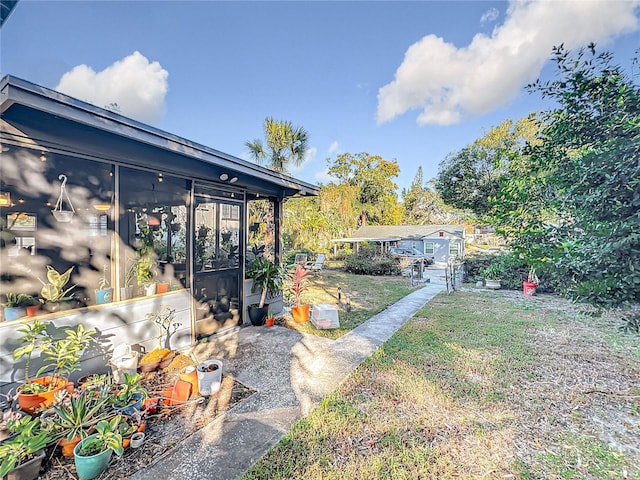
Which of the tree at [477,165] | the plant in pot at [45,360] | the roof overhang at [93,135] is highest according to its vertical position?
the tree at [477,165]

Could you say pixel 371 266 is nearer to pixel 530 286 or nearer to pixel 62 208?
pixel 530 286

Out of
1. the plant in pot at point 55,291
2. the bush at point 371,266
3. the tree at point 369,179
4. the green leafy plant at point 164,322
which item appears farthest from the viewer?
the tree at point 369,179

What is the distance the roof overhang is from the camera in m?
2.29

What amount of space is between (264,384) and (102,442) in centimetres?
154

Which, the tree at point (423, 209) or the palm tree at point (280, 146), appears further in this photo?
the tree at point (423, 209)

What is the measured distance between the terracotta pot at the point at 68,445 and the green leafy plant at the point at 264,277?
335 cm

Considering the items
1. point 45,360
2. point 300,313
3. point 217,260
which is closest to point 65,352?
point 45,360

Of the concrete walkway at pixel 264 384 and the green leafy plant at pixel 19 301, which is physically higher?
the green leafy plant at pixel 19 301

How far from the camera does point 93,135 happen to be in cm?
312

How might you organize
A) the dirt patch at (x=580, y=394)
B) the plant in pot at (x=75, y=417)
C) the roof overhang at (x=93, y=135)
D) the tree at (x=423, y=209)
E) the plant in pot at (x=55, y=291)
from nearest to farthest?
the plant in pot at (x=75, y=417) < the roof overhang at (x=93, y=135) < the dirt patch at (x=580, y=394) < the plant in pot at (x=55, y=291) < the tree at (x=423, y=209)

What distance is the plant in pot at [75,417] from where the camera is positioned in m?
2.11

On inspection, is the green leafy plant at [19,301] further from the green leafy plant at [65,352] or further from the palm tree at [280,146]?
the palm tree at [280,146]

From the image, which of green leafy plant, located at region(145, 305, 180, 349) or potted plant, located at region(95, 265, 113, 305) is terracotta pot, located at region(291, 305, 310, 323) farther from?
potted plant, located at region(95, 265, 113, 305)

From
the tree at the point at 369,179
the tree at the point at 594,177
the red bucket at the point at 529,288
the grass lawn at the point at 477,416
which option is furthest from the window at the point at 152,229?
the tree at the point at 369,179
